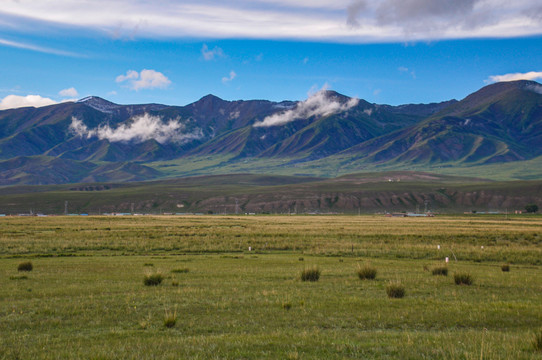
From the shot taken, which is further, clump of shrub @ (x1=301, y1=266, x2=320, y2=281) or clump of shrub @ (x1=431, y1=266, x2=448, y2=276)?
clump of shrub @ (x1=431, y1=266, x2=448, y2=276)

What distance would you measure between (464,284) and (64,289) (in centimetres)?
1797

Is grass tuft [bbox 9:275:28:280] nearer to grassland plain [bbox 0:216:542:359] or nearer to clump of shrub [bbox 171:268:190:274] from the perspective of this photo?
grassland plain [bbox 0:216:542:359]

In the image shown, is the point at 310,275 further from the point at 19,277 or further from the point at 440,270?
the point at 19,277

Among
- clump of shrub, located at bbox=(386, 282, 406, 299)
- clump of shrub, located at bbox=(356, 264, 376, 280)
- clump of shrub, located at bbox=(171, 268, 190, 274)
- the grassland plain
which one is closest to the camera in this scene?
the grassland plain

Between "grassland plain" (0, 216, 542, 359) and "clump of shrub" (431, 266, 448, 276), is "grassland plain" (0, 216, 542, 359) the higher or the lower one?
the higher one

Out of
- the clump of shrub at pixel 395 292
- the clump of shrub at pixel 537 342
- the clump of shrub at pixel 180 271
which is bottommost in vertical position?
the clump of shrub at pixel 180 271

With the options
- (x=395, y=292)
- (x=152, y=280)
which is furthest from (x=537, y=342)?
(x=152, y=280)

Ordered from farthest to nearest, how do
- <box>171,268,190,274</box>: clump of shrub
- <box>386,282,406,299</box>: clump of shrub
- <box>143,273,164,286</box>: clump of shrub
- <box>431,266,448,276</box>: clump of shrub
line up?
<box>171,268,190,274</box>: clump of shrub < <box>431,266,448,276</box>: clump of shrub < <box>143,273,164,286</box>: clump of shrub < <box>386,282,406,299</box>: clump of shrub

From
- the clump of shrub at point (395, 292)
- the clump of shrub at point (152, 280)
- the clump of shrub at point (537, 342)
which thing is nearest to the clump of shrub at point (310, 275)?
the clump of shrub at point (395, 292)

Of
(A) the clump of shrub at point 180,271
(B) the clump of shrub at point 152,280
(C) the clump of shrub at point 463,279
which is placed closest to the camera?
(B) the clump of shrub at point 152,280

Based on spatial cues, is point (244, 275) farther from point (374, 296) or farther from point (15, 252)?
point (15, 252)

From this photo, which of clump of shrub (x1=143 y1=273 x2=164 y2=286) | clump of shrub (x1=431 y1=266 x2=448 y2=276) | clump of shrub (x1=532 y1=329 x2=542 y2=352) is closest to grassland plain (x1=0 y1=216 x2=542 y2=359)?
clump of shrub (x1=532 y1=329 x2=542 y2=352)

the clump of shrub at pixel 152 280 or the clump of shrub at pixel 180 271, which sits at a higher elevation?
the clump of shrub at pixel 152 280

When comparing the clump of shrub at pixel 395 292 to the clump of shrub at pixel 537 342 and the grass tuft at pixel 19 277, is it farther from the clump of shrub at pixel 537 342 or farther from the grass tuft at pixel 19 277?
the grass tuft at pixel 19 277
